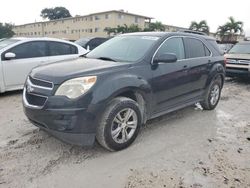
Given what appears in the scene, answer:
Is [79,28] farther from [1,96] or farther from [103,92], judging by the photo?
[103,92]

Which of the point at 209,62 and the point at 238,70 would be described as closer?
the point at 209,62

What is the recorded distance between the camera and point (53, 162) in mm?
3609

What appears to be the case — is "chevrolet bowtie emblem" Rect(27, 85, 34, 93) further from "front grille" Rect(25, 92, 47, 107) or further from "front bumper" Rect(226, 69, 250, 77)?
"front bumper" Rect(226, 69, 250, 77)

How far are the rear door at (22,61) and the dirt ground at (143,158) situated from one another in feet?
5.64

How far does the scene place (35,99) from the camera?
12.3ft

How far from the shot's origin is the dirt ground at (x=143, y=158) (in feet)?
10.6

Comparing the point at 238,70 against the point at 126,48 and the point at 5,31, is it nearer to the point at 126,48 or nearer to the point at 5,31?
the point at 126,48

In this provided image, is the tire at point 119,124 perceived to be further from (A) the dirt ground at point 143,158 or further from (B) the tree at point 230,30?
(B) the tree at point 230,30

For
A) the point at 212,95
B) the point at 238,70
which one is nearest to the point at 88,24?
the point at 238,70

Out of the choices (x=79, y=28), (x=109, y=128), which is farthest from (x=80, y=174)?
(x=79, y=28)

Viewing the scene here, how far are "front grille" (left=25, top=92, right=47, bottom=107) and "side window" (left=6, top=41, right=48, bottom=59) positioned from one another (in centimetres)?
350

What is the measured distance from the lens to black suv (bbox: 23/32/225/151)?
350cm

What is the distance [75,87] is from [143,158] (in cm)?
135

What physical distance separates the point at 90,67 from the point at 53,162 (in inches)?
54.5
